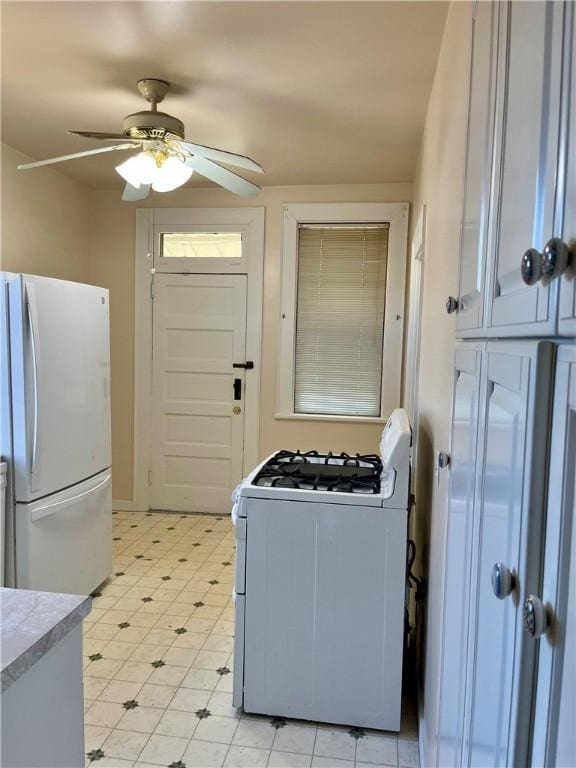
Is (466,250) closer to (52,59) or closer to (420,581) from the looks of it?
(420,581)

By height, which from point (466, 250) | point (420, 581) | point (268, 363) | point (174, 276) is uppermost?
point (174, 276)

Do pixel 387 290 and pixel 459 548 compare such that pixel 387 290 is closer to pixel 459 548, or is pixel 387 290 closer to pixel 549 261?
Answer: pixel 459 548

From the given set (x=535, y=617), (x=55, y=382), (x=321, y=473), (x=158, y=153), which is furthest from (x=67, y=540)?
(x=535, y=617)

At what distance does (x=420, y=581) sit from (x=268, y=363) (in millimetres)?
2295

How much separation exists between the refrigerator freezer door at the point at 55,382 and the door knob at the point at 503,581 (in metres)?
2.28

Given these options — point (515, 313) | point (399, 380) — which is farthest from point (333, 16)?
point (399, 380)

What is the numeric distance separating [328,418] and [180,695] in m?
2.26

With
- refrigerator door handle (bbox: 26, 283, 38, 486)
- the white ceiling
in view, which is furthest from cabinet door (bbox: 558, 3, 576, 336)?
refrigerator door handle (bbox: 26, 283, 38, 486)

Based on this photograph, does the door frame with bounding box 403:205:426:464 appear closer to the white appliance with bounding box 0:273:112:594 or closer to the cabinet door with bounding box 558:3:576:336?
the white appliance with bounding box 0:273:112:594

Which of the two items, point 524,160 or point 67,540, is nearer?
point 524,160

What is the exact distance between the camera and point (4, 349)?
2.38 m

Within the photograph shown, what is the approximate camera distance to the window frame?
3.77 metres

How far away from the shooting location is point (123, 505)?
4320mm

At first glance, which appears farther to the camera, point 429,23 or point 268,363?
point 268,363
